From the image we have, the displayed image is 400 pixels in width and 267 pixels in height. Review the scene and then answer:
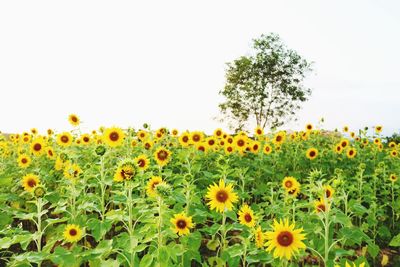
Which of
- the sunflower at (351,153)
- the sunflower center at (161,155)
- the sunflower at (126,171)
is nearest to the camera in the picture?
the sunflower at (126,171)

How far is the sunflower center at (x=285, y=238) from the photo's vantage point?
289cm

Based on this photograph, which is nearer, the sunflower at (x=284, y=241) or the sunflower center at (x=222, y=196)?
the sunflower at (x=284, y=241)

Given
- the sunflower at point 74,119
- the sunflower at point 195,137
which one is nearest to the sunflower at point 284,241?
the sunflower at point 195,137

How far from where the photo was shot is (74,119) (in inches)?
326

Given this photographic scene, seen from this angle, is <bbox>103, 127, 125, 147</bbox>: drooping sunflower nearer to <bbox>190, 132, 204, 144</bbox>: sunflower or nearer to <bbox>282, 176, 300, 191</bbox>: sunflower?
<bbox>190, 132, 204, 144</bbox>: sunflower

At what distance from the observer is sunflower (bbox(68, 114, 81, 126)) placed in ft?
27.0

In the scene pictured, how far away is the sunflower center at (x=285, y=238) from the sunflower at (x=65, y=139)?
17.4ft

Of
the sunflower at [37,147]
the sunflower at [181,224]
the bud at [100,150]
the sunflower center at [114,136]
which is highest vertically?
the sunflower center at [114,136]

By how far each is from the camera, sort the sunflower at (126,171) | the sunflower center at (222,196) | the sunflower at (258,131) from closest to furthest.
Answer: the sunflower at (126,171) → the sunflower center at (222,196) → the sunflower at (258,131)

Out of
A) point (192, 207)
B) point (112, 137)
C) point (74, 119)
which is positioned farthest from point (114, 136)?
point (74, 119)

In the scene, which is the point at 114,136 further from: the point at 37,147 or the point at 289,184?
the point at 289,184

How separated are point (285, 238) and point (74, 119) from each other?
6267mm

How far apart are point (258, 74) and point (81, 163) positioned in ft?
105

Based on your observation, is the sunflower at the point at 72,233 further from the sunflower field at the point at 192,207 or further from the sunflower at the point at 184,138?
the sunflower at the point at 184,138
